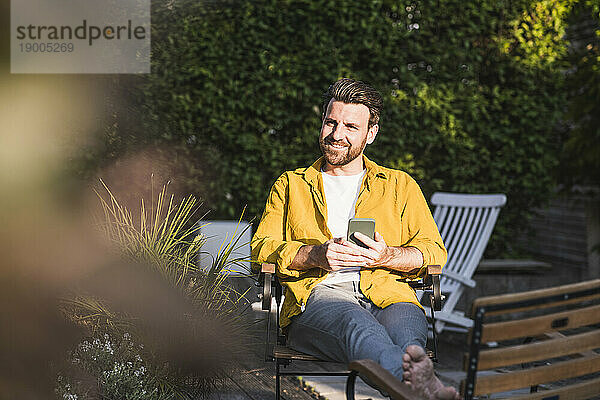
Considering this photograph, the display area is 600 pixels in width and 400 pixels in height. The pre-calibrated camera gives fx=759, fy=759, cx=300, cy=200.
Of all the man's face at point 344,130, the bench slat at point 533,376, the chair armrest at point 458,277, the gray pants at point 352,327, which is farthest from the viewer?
the chair armrest at point 458,277

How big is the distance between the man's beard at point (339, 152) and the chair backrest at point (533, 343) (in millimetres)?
1209

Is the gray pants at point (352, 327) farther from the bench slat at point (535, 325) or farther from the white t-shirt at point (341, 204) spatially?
the bench slat at point (535, 325)

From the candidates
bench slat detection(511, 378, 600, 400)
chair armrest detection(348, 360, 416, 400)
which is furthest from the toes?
bench slat detection(511, 378, 600, 400)

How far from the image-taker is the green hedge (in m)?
5.28

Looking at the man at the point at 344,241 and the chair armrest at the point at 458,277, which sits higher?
the man at the point at 344,241

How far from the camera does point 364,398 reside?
336 centimetres

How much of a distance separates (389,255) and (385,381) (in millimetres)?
859

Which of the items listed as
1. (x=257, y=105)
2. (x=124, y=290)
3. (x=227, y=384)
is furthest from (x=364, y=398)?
(x=257, y=105)

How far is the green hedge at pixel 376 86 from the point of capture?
208 inches

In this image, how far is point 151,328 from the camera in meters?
2.88

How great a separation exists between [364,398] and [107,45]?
3024 mm

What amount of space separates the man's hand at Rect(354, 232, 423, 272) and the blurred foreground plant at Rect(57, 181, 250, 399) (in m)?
0.76

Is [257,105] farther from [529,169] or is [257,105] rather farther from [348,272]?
[348,272]

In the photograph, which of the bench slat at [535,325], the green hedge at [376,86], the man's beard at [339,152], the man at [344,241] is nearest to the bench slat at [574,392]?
the bench slat at [535,325]
